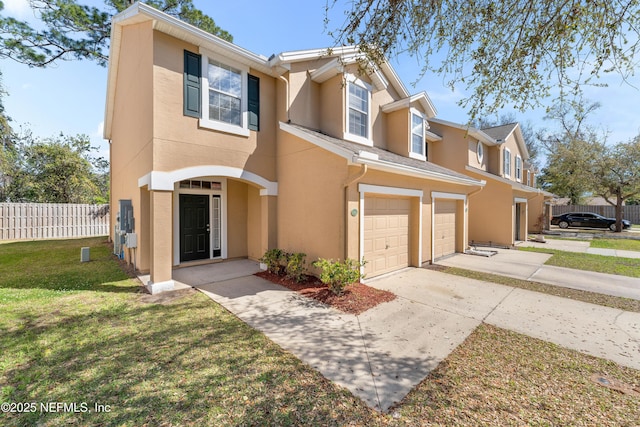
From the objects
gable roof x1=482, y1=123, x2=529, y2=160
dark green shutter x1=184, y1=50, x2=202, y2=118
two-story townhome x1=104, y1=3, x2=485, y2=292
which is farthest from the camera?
gable roof x1=482, y1=123, x2=529, y2=160

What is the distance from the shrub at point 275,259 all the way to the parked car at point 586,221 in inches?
1134

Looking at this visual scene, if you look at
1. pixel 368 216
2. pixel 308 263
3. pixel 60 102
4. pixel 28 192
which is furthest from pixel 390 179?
pixel 28 192

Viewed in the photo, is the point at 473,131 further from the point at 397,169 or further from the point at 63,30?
the point at 63,30

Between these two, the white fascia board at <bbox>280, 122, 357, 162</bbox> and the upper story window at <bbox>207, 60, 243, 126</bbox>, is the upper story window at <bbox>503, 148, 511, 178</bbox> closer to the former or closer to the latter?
the white fascia board at <bbox>280, 122, 357, 162</bbox>

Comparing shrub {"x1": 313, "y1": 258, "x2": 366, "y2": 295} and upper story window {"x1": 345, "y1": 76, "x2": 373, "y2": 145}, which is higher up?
upper story window {"x1": 345, "y1": 76, "x2": 373, "y2": 145}

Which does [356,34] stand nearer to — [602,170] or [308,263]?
[308,263]

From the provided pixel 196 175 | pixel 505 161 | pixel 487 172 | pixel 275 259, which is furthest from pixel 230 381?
pixel 505 161

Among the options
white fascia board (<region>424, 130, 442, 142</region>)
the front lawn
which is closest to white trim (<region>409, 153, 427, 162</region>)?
white fascia board (<region>424, 130, 442, 142</region>)

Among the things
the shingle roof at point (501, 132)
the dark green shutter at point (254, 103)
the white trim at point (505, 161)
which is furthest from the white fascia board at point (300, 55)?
the white trim at point (505, 161)

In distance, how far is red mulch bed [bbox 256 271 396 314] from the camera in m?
5.25

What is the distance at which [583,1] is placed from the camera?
146 inches

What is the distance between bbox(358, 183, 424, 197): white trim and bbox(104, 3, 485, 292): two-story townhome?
50 millimetres

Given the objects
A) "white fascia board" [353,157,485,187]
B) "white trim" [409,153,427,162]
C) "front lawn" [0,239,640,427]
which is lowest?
"front lawn" [0,239,640,427]

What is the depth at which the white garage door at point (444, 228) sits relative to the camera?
9789 millimetres
